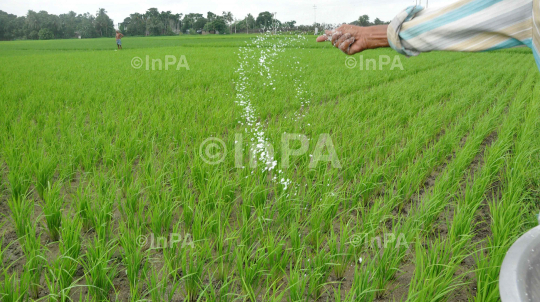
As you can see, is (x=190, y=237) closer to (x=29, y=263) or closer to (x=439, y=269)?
(x=29, y=263)

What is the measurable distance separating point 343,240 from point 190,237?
77 cm

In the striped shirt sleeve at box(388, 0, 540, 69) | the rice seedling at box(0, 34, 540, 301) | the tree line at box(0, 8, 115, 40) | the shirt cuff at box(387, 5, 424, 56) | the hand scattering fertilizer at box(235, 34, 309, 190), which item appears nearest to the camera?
the striped shirt sleeve at box(388, 0, 540, 69)

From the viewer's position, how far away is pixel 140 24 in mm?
49000

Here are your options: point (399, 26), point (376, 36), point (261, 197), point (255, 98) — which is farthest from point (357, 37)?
point (255, 98)

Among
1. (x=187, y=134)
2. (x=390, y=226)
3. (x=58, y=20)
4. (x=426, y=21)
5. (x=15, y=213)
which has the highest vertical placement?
(x=58, y=20)

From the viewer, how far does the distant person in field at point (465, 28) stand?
90 cm

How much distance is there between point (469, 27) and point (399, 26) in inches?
7.9

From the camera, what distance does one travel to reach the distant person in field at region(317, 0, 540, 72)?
2.97 feet

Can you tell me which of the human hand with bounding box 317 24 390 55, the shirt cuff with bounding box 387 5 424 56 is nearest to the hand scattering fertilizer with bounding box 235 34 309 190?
the human hand with bounding box 317 24 390 55

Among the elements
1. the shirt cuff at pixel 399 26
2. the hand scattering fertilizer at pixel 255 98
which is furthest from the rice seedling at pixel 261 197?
the shirt cuff at pixel 399 26

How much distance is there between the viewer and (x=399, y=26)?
1134 mm

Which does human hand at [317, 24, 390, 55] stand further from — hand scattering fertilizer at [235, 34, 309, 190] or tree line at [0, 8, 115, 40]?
tree line at [0, 8, 115, 40]

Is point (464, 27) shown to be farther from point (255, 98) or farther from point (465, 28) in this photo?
point (255, 98)

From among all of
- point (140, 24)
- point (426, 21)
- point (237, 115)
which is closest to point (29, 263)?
point (426, 21)
